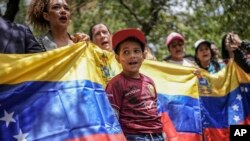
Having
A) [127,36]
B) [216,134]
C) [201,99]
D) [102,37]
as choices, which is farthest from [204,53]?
[127,36]

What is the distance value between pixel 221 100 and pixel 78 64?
2.49 meters

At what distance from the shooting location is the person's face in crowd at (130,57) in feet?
13.0

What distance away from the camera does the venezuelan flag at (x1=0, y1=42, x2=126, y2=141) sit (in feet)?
11.3

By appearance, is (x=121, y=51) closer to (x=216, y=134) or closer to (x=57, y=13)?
(x=57, y=13)

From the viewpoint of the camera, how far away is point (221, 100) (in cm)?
583

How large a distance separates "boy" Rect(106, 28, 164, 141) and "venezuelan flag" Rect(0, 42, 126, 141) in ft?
0.41

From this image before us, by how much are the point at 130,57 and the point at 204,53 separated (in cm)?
289

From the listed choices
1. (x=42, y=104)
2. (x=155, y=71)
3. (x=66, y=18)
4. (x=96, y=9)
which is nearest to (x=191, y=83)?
(x=155, y=71)

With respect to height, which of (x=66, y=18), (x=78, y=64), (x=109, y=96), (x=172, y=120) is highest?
(x=66, y=18)

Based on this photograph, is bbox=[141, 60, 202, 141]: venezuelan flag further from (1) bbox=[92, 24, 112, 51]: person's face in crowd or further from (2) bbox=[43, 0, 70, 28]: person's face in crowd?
(2) bbox=[43, 0, 70, 28]: person's face in crowd

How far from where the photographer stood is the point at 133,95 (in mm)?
3891

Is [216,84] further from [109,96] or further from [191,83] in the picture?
[109,96]

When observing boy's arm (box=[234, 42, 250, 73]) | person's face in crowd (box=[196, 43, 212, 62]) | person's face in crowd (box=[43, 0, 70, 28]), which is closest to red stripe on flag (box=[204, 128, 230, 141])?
boy's arm (box=[234, 42, 250, 73])

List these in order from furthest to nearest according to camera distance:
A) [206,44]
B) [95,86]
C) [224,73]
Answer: [206,44] < [224,73] < [95,86]
